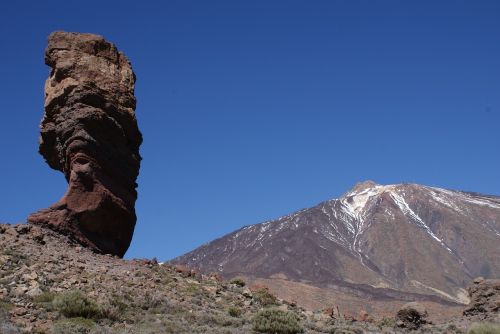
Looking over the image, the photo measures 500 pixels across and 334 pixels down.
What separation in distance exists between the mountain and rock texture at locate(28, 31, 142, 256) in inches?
3656

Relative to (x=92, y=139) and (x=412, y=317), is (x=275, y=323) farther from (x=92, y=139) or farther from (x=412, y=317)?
(x=92, y=139)

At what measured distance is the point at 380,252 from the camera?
16925 cm

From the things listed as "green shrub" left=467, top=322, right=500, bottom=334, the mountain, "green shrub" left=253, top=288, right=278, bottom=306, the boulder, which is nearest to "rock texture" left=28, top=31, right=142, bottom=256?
"green shrub" left=253, top=288, right=278, bottom=306

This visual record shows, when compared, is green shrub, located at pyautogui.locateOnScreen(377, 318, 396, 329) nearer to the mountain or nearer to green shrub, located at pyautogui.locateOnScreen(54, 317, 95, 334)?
green shrub, located at pyautogui.locateOnScreen(54, 317, 95, 334)

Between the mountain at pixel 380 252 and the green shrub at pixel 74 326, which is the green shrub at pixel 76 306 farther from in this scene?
the mountain at pixel 380 252

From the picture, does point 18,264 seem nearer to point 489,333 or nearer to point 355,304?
point 489,333

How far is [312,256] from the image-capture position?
157875 millimetres

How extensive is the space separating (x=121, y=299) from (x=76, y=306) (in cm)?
226

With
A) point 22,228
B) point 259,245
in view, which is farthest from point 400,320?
point 259,245

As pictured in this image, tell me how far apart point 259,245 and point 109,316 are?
543 feet

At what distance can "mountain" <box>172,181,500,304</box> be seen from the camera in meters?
142

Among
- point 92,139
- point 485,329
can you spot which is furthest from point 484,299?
point 92,139

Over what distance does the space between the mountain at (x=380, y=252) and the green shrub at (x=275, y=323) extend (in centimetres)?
9784

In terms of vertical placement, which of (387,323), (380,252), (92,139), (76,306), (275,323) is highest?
(380,252)
